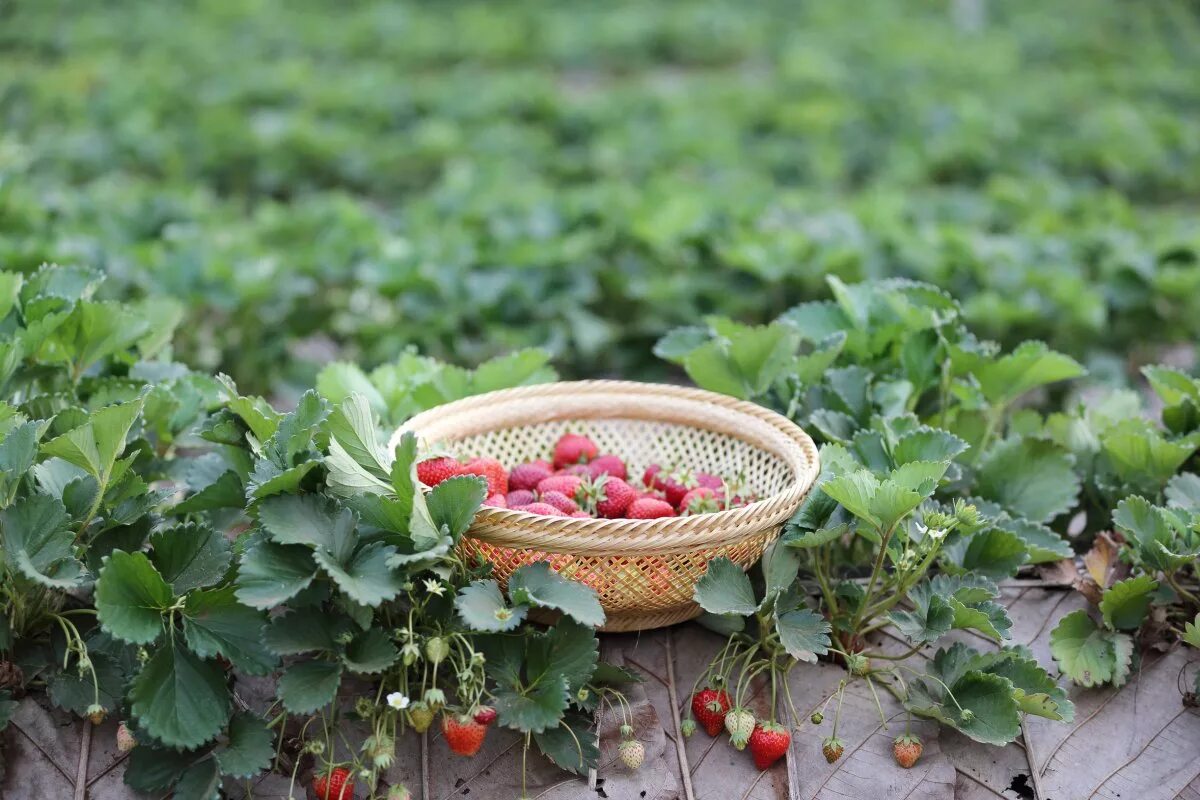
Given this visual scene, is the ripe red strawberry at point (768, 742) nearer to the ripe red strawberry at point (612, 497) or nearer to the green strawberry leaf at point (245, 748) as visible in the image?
the ripe red strawberry at point (612, 497)

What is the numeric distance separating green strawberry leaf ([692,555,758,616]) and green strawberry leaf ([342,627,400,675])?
0.45 metres

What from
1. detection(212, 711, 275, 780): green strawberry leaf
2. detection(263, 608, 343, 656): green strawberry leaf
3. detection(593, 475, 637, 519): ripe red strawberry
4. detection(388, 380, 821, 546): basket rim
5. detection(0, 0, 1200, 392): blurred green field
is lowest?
detection(0, 0, 1200, 392): blurred green field

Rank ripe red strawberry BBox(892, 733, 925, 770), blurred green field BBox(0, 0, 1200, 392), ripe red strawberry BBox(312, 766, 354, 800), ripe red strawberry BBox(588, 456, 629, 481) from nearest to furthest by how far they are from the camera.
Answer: ripe red strawberry BBox(312, 766, 354, 800), ripe red strawberry BBox(892, 733, 925, 770), ripe red strawberry BBox(588, 456, 629, 481), blurred green field BBox(0, 0, 1200, 392)

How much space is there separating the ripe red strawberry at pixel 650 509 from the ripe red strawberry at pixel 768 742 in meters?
0.36

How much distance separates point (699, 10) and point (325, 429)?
29.3ft

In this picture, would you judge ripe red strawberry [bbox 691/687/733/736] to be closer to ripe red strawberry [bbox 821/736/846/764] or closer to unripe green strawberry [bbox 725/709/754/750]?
unripe green strawberry [bbox 725/709/754/750]

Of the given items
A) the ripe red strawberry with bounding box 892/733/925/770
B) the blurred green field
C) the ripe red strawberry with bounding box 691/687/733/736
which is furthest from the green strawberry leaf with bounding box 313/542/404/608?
the blurred green field

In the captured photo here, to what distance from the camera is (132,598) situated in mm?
1643

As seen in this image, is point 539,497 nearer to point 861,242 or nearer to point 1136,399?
point 1136,399

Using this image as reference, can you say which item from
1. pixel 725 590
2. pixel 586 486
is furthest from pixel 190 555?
pixel 725 590

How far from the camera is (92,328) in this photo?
2102 mm

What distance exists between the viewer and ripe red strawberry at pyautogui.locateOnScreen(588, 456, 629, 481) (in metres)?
2.12

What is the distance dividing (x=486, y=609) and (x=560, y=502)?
0.32 metres

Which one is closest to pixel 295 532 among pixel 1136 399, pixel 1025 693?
pixel 1025 693
